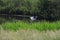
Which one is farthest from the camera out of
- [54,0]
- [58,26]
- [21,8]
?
[21,8]

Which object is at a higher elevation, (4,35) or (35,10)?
(4,35)

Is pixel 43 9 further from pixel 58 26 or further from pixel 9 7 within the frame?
pixel 58 26

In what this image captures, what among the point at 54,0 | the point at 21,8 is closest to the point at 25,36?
the point at 54,0

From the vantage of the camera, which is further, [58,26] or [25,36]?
[58,26]

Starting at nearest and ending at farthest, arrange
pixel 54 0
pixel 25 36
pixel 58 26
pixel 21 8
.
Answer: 1. pixel 25 36
2. pixel 58 26
3. pixel 54 0
4. pixel 21 8

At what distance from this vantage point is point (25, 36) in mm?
8562

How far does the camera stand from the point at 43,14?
22.8 meters

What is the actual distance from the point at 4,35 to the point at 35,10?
581 inches

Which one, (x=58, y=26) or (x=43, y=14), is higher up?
(x=58, y=26)

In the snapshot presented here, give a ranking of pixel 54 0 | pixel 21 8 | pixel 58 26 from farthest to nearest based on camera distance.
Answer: pixel 21 8 < pixel 54 0 < pixel 58 26

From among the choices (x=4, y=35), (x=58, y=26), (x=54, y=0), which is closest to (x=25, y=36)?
(x=4, y=35)

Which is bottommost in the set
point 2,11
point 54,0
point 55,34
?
point 2,11

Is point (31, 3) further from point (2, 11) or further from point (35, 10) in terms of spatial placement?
point (2, 11)

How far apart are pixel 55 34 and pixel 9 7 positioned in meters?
15.9
